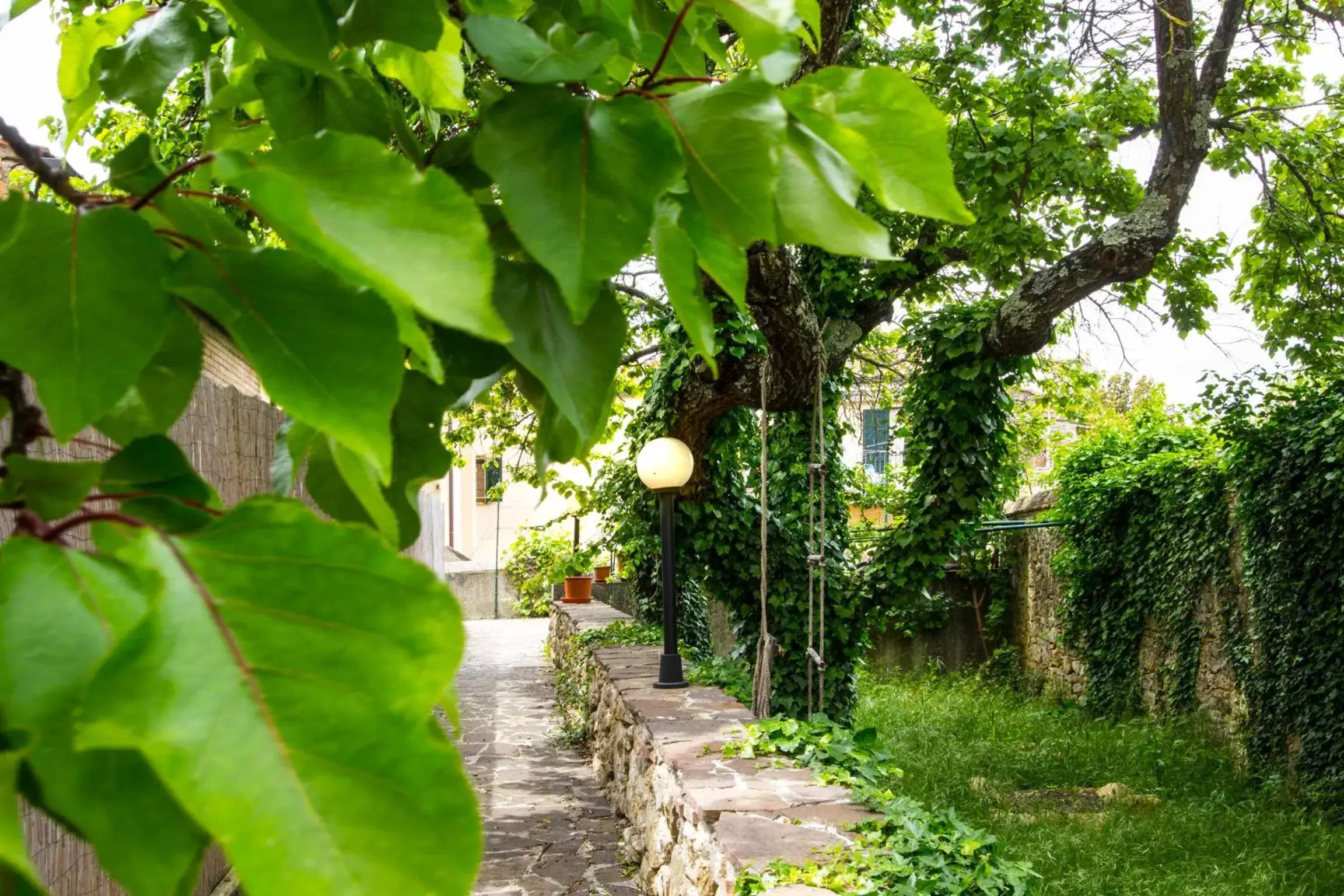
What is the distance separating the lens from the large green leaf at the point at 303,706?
0.23m

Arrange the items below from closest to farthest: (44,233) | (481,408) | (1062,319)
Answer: (44,233) → (1062,319) → (481,408)

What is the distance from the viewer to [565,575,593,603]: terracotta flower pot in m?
12.8

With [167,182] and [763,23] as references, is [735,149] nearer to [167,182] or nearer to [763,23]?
[763,23]

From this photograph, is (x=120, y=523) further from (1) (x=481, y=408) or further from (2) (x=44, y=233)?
(1) (x=481, y=408)

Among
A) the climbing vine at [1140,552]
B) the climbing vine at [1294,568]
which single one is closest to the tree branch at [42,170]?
the climbing vine at [1294,568]

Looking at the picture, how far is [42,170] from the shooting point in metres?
0.39

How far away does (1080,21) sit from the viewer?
6879 mm

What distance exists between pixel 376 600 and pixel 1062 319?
372 inches

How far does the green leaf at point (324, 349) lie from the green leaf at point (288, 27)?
0.13m

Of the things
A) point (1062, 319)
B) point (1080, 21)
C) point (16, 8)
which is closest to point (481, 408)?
point (1062, 319)

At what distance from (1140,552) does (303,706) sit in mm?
10005

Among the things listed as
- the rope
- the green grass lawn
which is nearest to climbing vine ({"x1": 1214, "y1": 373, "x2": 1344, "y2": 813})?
the green grass lawn

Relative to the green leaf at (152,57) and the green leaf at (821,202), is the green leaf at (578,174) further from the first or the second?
the green leaf at (152,57)

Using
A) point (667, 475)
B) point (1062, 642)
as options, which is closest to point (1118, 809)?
point (667, 475)
